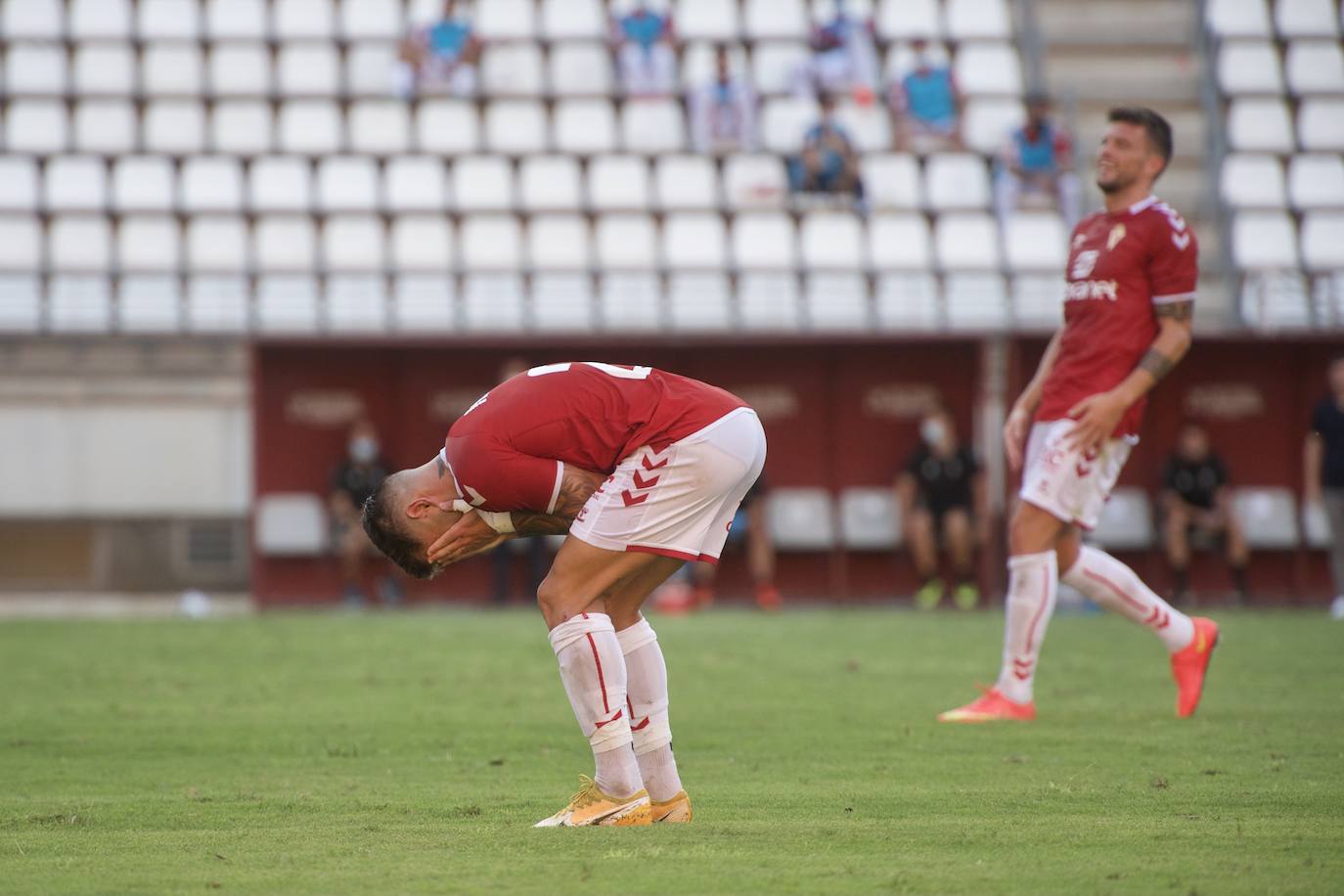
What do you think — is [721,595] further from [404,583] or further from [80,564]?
[80,564]

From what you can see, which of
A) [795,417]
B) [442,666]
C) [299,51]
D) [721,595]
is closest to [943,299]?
[795,417]

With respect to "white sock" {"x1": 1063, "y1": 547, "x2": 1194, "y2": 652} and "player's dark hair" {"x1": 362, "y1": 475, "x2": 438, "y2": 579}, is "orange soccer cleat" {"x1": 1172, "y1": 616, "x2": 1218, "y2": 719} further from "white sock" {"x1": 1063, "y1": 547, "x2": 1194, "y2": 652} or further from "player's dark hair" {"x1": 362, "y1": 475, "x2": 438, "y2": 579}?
"player's dark hair" {"x1": 362, "y1": 475, "x2": 438, "y2": 579}

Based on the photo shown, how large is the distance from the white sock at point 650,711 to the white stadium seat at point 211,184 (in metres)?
16.8

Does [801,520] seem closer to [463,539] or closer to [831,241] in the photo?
[831,241]

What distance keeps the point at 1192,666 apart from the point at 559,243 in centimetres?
1392

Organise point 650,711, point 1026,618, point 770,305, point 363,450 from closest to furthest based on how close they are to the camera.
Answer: point 650,711 → point 1026,618 → point 363,450 → point 770,305

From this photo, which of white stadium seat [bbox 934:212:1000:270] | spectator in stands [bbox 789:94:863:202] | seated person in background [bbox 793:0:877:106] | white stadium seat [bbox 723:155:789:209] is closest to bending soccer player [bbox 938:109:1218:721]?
white stadium seat [bbox 934:212:1000:270]

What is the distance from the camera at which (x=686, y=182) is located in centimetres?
2195

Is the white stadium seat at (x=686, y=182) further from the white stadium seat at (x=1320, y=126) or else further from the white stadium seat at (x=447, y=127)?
the white stadium seat at (x=1320, y=126)

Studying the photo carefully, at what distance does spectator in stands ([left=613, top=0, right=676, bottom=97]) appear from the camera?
74.9 ft

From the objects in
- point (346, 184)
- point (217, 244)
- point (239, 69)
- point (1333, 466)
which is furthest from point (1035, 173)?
point (239, 69)

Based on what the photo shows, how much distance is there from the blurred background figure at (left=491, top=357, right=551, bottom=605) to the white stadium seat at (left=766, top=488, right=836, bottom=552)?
2.55m

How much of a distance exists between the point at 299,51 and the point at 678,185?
18.1ft

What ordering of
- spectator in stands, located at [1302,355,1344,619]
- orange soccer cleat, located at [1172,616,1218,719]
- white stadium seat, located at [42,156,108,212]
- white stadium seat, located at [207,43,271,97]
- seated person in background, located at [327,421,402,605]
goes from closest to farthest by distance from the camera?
orange soccer cleat, located at [1172,616,1218,719], spectator in stands, located at [1302,355,1344,619], seated person in background, located at [327,421,402,605], white stadium seat, located at [42,156,108,212], white stadium seat, located at [207,43,271,97]
